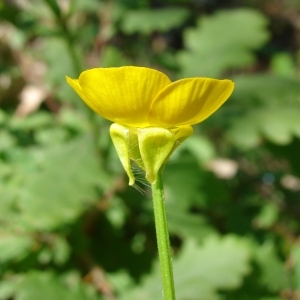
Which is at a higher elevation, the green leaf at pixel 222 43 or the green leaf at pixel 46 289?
the green leaf at pixel 222 43

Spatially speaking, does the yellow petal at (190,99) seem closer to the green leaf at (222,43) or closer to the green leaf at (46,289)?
the green leaf at (46,289)

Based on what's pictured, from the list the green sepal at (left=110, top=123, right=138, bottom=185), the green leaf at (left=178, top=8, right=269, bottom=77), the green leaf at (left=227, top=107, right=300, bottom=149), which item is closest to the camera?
the green sepal at (left=110, top=123, right=138, bottom=185)

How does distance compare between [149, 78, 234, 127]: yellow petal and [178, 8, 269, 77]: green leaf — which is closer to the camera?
[149, 78, 234, 127]: yellow petal

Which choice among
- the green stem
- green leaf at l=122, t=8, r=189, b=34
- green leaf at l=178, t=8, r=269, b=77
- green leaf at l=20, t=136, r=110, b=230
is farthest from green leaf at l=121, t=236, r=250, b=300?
the green stem

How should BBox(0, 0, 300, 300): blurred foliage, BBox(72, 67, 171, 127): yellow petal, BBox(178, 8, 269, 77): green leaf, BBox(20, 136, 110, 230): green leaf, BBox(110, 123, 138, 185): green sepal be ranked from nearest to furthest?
BBox(72, 67, 171, 127): yellow petal, BBox(110, 123, 138, 185): green sepal, BBox(20, 136, 110, 230): green leaf, BBox(0, 0, 300, 300): blurred foliage, BBox(178, 8, 269, 77): green leaf

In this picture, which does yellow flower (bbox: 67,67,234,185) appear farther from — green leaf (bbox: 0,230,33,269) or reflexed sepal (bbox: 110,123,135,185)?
Answer: green leaf (bbox: 0,230,33,269)

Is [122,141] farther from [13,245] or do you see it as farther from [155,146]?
[13,245]

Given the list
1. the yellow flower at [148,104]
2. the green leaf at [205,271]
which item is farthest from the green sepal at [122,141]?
the green leaf at [205,271]

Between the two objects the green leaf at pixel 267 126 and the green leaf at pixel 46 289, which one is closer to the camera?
the green leaf at pixel 46 289

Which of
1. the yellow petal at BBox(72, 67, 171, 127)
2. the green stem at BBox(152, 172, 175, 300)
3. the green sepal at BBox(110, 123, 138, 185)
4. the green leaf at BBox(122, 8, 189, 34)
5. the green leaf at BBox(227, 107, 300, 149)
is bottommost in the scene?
the green stem at BBox(152, 172, 175, 300)
